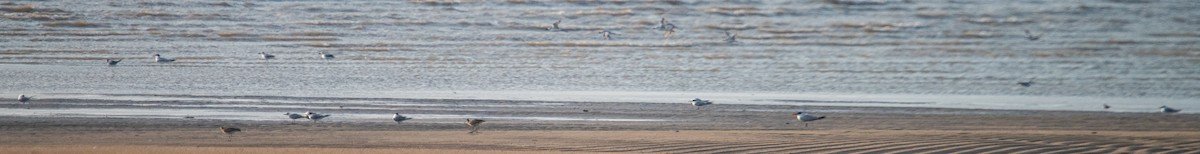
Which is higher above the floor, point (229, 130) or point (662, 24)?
point (662, 24)

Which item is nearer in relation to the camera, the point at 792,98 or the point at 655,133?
the point at 655,133

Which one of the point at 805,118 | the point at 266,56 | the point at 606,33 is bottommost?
the point at 805,118

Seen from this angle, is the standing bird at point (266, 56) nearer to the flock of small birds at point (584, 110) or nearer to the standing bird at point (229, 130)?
the flock of small birds at point (584, 110)

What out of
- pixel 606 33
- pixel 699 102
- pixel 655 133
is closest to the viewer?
pixel 655 133

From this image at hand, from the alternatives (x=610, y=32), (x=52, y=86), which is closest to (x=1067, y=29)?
(x=610, y=32)

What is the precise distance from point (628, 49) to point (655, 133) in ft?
1.01

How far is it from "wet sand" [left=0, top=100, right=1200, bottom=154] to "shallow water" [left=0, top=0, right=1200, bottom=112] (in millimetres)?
62

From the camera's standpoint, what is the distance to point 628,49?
3.70 m

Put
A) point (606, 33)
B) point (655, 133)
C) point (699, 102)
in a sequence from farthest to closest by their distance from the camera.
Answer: point (606, 33), point (699, 102), point (655, 133)

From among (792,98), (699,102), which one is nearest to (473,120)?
(699,102)

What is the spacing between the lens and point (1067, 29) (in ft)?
11.9

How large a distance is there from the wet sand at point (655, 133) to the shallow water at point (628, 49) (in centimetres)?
6

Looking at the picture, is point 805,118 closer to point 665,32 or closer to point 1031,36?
point 665,32

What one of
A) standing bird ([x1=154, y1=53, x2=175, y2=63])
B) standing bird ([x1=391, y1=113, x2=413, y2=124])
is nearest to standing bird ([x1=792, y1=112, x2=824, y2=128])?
standing bird ([x1=391, y1=113, x2=413, y2=124])
